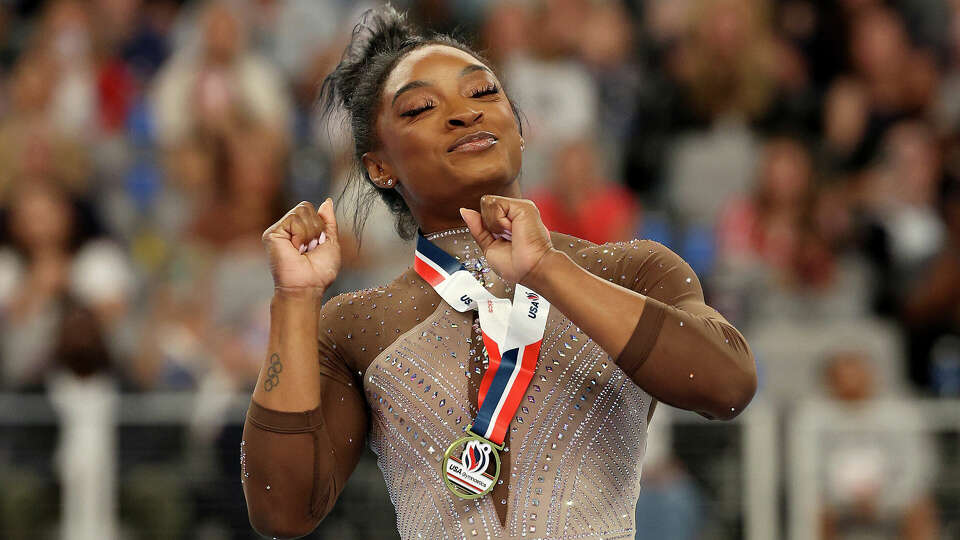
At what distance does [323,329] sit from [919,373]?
4621mm

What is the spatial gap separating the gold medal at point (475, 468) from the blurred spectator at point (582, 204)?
435cm

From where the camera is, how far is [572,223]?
678 cm

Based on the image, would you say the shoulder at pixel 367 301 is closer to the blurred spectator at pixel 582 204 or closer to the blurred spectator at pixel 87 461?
the blurred spectator at pixel 87 461

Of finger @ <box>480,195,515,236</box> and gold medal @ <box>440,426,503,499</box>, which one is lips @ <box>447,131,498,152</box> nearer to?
finger @ <box>480,195,515,236</box>

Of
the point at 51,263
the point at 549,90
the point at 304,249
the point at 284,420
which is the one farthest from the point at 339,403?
the point at 549,90

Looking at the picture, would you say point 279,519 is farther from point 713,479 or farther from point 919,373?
point 919,373

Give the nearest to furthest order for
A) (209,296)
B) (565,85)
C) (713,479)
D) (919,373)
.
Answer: (713,479), (919,373), (209,296), (565,85)

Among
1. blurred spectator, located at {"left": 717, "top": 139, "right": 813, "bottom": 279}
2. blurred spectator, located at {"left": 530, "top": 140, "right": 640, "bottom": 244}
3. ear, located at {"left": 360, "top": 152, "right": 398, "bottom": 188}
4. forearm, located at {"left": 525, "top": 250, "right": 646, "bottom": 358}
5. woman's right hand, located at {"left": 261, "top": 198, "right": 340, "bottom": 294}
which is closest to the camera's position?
forearm, located at {"left": 525, "top": 250, "right": 646, "bottom": 358}

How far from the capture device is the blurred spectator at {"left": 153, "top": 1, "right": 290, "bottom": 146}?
7586 mm

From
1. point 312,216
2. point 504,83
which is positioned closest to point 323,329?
point 312,216

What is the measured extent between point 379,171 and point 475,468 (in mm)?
697

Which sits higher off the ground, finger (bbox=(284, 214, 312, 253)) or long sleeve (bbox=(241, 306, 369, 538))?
finger (bbox=(284, 214, 312, 253))

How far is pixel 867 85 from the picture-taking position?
25.1 feet

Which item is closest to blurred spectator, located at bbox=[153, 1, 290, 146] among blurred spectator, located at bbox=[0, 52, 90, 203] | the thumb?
blurred spectator, located at bbox=[0, 52, 90, 203]
